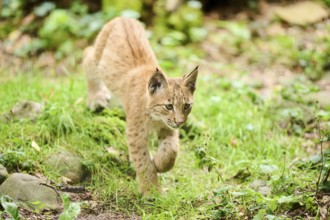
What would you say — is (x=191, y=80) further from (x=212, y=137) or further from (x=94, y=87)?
(x=94, y=87)

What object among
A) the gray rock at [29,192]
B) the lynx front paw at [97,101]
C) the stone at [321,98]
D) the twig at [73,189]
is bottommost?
the stone at [321,98]

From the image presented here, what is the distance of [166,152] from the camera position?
6.02 m

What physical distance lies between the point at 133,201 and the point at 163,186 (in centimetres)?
64

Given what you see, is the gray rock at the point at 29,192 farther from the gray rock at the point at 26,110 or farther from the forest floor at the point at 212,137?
the gray rock at the point at 26,110

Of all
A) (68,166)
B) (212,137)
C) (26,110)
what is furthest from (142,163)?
(26,110)

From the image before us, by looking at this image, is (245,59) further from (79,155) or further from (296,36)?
(79,155)

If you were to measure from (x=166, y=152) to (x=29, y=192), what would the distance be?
1436 mm

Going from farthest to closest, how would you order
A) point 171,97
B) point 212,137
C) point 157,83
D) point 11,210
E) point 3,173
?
point 212,137 < point 157,83 < point 171,97 < point 3,173 < point 11,210

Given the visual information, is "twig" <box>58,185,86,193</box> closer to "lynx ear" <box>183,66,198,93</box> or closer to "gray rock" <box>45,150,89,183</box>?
"gray rock" <box>45,150,89,183</box>

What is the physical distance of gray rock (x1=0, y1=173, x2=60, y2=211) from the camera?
17.7 ft

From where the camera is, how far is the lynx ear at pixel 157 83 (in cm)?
577

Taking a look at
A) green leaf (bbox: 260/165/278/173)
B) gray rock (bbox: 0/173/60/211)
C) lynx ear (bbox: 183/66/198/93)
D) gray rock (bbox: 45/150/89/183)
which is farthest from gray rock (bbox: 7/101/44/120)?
green leaf (bbox: 260/165/278/173)

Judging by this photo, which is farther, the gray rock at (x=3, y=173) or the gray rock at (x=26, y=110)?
the gray rock at (x=26, y=110)

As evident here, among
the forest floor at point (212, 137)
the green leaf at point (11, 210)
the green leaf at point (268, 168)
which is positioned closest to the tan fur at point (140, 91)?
the forest floor at point (212, 137)
